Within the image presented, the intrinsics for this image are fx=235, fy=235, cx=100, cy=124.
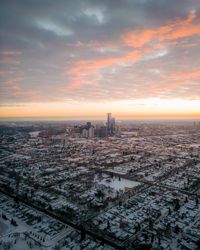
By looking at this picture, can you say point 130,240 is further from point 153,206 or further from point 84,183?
point 84,183

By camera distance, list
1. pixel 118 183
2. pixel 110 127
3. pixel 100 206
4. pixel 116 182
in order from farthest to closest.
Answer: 1. pixel 110 127
2. pixel 116 182
3. pixel 118 183
4. pixel 100 206

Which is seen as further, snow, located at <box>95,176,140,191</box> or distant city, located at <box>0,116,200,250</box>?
snow, located at <box>95,176,140,191</box>

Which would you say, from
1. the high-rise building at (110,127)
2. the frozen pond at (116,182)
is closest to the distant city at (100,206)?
the frozen pond at (116,182)

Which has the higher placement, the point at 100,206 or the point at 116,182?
the point at 100,206

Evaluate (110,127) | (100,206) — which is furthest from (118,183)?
Result: (110,127)

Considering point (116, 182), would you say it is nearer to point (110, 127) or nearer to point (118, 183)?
point (118, 183)

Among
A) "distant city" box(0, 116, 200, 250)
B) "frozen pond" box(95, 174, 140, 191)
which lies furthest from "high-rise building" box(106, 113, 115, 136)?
"frozen pond" box(95, 174, 140, 191)

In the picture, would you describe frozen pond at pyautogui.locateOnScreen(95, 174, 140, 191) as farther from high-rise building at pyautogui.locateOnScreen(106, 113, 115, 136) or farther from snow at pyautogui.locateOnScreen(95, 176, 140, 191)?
high-rise building at pyautogui.locateOnScreen(106, 113, 115, 136)

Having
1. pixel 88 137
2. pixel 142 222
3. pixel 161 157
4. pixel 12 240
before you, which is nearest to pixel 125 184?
pixel 142 222

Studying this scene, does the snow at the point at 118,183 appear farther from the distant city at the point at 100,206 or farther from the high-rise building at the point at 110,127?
the high-rise building at the point at 110,127
